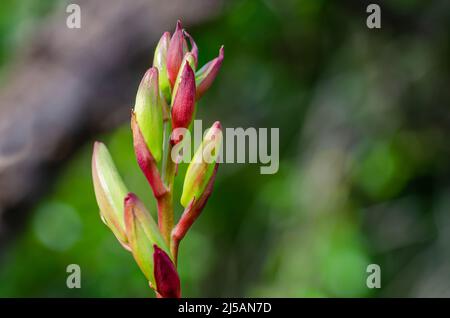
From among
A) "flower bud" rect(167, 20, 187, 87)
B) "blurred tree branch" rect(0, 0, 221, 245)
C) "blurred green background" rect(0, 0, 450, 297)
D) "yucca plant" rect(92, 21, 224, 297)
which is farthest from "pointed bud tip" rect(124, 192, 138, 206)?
"blurred green background" rect(0, 0, 450, 297)

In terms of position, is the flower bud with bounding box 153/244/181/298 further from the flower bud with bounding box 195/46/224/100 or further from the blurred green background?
the blurred green background

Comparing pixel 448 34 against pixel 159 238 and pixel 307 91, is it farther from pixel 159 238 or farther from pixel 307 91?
pixel 159 238

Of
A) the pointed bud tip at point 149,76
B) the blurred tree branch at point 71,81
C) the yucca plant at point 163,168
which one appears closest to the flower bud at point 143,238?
the yucca plant at point 163,168

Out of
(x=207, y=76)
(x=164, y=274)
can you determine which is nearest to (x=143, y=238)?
(x=164, y=274)

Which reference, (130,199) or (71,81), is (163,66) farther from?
(71,81)

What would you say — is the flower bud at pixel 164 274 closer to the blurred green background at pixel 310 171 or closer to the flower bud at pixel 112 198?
the flower bud at pixel 112 198
